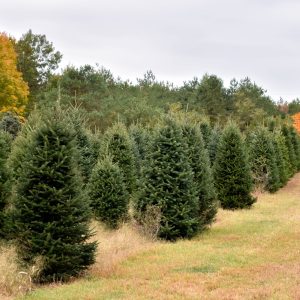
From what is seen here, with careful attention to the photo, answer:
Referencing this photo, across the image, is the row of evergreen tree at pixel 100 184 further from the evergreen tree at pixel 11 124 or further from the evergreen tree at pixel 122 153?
the evergreen tree at pixel 11 124

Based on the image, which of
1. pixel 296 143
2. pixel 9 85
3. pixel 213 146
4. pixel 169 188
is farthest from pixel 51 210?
pixel 9 85

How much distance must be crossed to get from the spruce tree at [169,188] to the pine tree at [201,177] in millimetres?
1024

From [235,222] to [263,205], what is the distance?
5286 mm

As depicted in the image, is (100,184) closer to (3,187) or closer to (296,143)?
(3,187)

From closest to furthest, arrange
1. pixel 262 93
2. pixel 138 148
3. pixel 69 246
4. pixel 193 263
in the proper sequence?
pixel 69 246, pixel 193 263, pixel 138 148, pixel 262 93

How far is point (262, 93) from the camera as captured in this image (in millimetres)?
68875

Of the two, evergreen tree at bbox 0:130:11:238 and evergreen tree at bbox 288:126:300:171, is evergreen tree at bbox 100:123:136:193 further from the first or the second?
evergreen tree at bbox 288:126:300:171

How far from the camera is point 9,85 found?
43031mm

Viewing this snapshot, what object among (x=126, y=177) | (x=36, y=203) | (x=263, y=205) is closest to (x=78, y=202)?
(x=36, y=203)

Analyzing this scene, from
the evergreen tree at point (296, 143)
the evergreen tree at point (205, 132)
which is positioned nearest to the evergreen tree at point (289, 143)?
the evergreen tree at point (296, 143)

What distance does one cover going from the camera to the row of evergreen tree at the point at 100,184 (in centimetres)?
930

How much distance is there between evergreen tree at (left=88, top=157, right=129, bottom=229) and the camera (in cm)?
1491

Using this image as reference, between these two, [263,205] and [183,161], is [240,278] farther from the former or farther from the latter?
[263,205]

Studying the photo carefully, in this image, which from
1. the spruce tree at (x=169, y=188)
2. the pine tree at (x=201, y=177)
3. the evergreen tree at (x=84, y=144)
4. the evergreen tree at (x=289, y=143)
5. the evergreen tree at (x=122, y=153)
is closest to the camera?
the spruce tree at (x=169, y=188)
